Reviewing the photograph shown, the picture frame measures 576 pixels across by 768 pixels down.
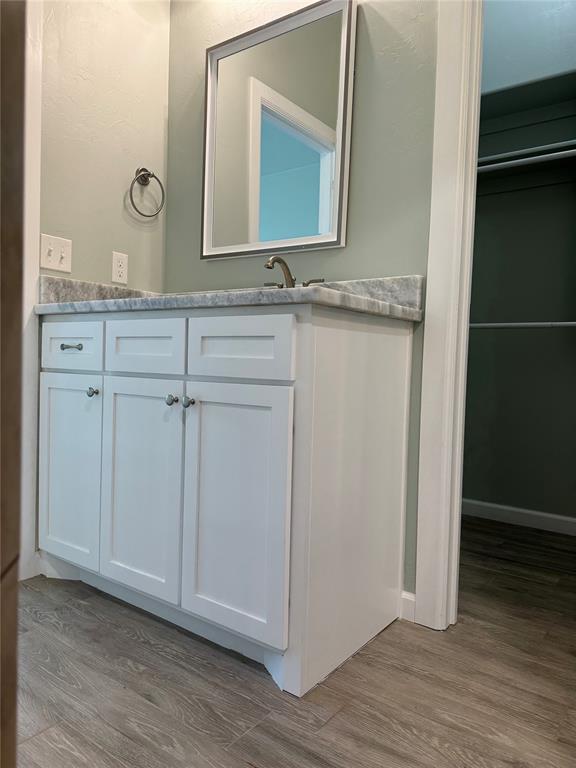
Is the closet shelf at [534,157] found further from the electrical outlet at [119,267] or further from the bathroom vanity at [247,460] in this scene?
the electrical outlet at [119,267]

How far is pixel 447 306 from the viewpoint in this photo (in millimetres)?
1652

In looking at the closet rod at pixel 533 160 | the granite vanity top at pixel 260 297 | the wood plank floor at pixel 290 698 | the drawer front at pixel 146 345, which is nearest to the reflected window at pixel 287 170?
the granite vanity top at pixel 260 297

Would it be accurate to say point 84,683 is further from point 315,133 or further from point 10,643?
point 315,133

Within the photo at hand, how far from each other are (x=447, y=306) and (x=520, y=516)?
163 centimetres

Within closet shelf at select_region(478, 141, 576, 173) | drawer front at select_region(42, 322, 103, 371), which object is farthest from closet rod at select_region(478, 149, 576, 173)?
drawer front at select_region(42, 322, 103, 371)

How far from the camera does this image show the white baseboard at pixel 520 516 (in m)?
2.68

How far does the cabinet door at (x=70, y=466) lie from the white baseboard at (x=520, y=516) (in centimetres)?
201

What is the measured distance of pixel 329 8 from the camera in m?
Result: 1.89

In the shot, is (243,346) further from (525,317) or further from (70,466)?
(525,317)

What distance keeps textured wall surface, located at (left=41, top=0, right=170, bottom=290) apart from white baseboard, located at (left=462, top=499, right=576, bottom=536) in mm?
1992

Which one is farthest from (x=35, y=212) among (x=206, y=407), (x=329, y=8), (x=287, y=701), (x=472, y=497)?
(x=472, y=497)

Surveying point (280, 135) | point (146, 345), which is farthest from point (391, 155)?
point (146, 345)

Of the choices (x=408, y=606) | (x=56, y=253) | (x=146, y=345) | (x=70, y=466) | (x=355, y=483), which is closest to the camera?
(x=355, y=483)

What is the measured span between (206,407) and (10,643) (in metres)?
1.15
